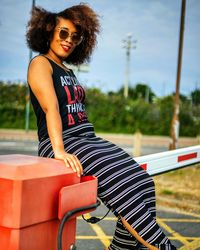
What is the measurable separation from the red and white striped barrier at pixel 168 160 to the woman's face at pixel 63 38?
2.75 ft

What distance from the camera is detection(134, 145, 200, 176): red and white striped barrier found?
2.68 metres

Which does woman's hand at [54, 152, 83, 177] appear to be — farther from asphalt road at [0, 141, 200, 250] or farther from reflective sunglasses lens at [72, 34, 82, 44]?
asphalt road at [0, 141, 200, 250]

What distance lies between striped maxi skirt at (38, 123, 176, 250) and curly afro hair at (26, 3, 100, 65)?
1.74 feet

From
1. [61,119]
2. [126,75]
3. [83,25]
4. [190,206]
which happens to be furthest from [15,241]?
[126,75]

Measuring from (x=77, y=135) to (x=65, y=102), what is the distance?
6.8 inches

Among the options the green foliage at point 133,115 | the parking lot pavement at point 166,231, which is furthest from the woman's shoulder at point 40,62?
the green foliage at point 133,115

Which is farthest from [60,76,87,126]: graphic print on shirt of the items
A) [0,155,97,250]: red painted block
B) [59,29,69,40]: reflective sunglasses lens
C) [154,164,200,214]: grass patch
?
[154,164,200,214]: grass patch

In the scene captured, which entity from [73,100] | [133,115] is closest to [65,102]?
[73,100]

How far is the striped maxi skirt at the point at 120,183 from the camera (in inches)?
71.1

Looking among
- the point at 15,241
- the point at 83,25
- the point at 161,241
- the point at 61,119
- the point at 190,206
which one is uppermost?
the point at 83,25

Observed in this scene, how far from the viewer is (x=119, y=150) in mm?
1943

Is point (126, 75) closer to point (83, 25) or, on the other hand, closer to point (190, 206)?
point (190, 206)

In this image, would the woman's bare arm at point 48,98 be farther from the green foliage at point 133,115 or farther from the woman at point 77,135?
the green foliage at point 133,115

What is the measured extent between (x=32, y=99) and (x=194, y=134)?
1015 inches
